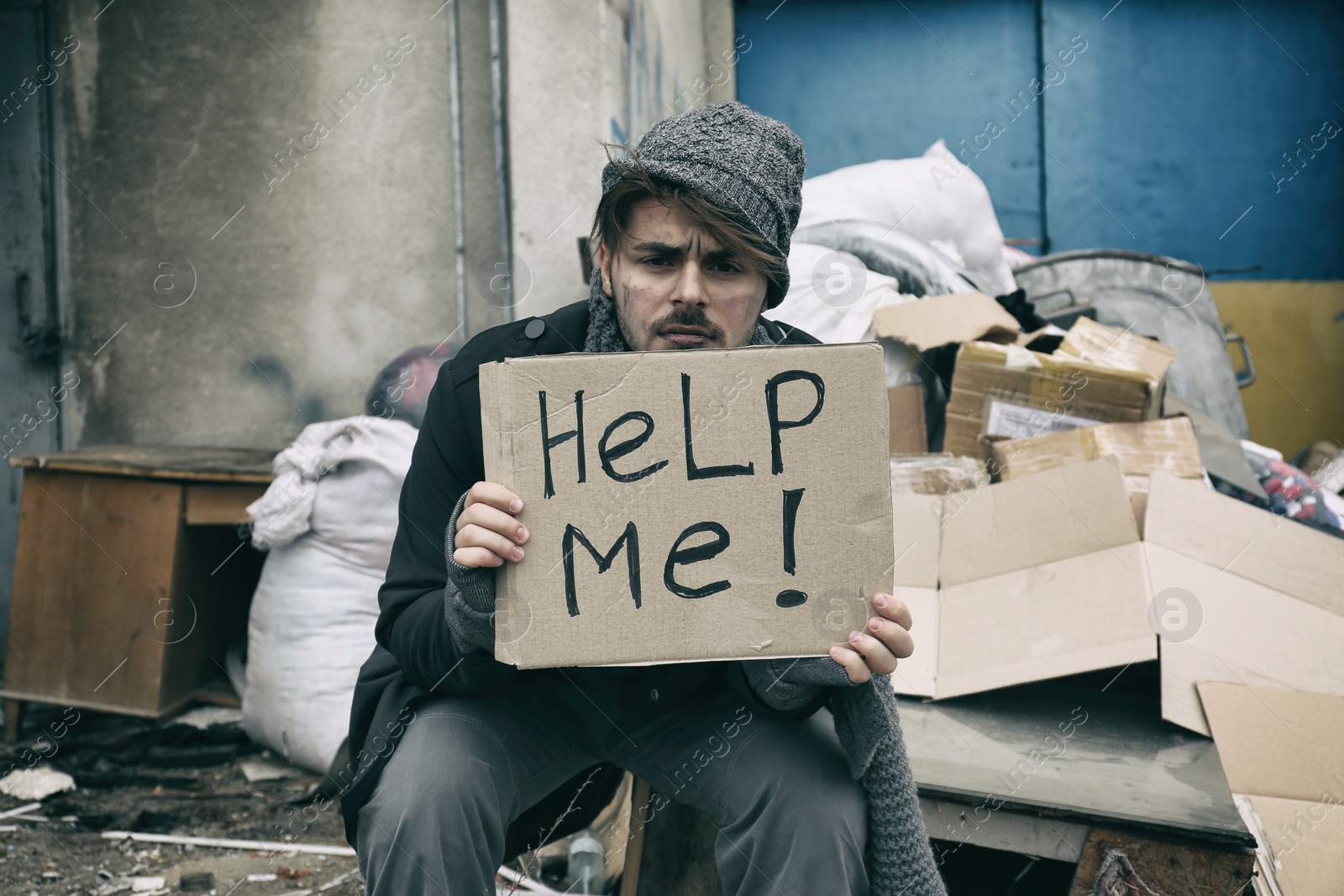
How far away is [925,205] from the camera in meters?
3.64

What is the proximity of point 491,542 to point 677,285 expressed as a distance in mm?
488

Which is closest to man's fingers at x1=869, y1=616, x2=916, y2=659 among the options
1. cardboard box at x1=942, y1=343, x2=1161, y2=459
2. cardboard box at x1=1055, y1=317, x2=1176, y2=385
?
cardboard box at x1=942, y1=343, x2=1161, y2=459

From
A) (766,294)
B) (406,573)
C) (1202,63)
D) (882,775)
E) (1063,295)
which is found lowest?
(882,775)

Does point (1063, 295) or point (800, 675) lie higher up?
point (1063, 295)

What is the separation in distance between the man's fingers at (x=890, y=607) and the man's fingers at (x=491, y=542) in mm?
405

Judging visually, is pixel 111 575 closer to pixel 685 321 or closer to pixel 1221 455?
pixel 685 321

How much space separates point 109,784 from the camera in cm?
263

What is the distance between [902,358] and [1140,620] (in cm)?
122

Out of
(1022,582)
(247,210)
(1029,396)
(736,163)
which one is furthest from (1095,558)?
(247,210)

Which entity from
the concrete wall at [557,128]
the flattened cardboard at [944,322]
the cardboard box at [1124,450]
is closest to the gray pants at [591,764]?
the cardboard box at [1124,450]

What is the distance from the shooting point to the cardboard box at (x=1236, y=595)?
1878 millimetres

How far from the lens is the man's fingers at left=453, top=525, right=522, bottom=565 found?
1.11 metres

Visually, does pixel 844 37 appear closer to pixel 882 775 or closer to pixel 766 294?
pixel 766 294

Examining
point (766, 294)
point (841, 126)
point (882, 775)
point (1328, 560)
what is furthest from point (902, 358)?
point (841, 126)
